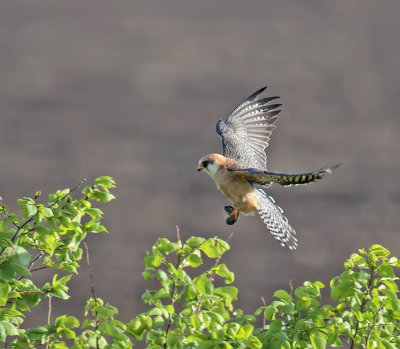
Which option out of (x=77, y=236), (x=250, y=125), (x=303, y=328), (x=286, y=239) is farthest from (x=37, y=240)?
(x=250, y=125)

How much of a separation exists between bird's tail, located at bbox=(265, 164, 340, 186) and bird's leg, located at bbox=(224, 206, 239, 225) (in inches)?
32.3

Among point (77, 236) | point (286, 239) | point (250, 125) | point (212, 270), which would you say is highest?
point (250, 125)

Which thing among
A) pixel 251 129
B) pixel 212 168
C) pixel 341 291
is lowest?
pixel 341 291

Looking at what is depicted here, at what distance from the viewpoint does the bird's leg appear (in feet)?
14.5

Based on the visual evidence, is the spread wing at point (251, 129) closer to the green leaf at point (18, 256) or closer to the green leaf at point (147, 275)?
the green leaf at point (147, 275)

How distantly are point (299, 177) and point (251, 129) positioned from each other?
2521mm

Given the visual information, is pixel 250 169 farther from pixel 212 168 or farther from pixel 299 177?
pixel 299 177

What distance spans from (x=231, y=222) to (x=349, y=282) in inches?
53.1

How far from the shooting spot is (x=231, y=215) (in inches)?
174

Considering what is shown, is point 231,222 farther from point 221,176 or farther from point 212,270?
point 212,270

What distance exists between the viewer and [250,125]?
5820 millimetres

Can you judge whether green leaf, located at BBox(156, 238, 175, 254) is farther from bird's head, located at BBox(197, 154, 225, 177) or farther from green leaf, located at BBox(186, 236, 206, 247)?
bird's head, located at BBox(197, 154, 225, 177)

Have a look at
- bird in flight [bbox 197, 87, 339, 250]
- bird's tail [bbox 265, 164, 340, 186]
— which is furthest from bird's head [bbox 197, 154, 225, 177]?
bird's tail [bbox 265, 164, 340, 186]

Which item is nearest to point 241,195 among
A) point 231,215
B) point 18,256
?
point 231,215
